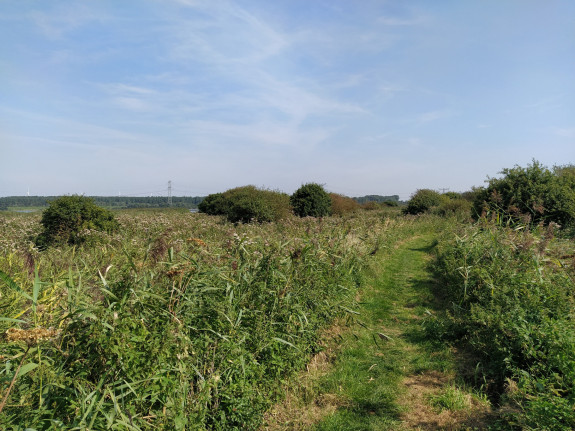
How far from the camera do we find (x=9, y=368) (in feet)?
6.88

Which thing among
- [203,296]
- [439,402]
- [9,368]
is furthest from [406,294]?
[9,368]

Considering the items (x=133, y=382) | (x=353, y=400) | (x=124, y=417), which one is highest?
(x=133, y=382)

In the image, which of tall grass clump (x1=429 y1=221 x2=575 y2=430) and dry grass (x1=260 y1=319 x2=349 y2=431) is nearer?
tall grass clump (x1=429 y1=221 x2=575 y2=430)

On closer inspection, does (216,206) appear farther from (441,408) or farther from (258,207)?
(441,408)

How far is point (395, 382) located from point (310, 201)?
19.7 metres

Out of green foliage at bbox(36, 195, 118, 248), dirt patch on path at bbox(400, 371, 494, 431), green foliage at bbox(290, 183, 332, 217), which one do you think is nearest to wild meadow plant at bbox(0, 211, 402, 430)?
dirt patch on path at bbox(400, 371, 494, 431)

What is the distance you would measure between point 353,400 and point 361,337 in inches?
67.5

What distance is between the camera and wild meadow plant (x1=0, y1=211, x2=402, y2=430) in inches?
83.6

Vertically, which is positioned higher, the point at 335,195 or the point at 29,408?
the point at 335,195

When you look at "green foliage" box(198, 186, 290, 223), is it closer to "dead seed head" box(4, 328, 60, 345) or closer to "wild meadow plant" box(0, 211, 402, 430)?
"wild meadow plant" box(0, 211, 402, 430)

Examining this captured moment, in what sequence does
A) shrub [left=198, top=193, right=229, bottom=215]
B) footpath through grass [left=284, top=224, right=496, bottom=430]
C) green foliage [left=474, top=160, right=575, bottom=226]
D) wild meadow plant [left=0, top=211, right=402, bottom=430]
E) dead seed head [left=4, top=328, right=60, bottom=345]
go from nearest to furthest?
1. dead seed head [left=4, top=328, right=60, bottom=345]
2. wild meadow plant [left=0, top=211, right=402, bottom=430]
3. footpath through grass [left=284, top=224, right=496, bottom=430]
4. green foliage [left=474, top=160, right=575, bottom=226]
5. shrub [left=198, top=193, right=229, bottom=215]

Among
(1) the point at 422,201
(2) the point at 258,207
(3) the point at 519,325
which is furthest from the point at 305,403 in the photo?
(1) the point at 422,201

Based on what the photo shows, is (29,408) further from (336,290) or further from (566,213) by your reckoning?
(566,213)

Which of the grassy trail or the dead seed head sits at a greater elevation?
the dead seed head
